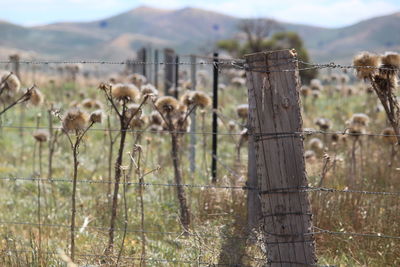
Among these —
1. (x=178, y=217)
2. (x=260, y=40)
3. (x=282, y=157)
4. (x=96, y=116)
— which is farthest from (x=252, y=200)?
(x=260, y=40)

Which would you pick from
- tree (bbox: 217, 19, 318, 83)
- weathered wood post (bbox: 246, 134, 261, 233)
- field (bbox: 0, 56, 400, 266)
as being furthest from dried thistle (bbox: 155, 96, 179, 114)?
tree (bbox: 217, 19, 318, 83)

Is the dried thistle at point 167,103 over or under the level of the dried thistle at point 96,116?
over

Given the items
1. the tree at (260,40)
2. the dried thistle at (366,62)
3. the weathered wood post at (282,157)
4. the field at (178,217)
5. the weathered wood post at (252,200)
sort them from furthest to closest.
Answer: the tree at (260,40) → the weathered wood post at (252,200) → the dried thistle at (366,62) → the field at (178,217) → the weathered wood post at (282,157)

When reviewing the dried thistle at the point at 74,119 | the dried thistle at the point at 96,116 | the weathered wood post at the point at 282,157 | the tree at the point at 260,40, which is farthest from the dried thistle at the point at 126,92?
the tree at the point at 260,40

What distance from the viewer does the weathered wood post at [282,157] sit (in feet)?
12.6

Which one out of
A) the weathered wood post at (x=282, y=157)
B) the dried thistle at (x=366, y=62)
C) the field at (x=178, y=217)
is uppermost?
the dried thistle at (x=366, y=62)

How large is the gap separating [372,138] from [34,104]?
5290 millimetres

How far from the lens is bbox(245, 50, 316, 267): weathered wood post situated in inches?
152

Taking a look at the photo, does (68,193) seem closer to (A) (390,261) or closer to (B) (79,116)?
(B) (79,116)

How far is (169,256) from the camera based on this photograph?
5461 millimetres

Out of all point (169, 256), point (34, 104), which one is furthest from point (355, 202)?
point (34, 104)

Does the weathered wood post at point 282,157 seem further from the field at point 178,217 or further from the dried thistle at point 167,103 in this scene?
the dried thistle at point 167,103

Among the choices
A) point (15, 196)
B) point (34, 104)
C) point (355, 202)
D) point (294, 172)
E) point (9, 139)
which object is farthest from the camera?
point (9, 139)

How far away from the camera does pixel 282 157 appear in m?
3.86
